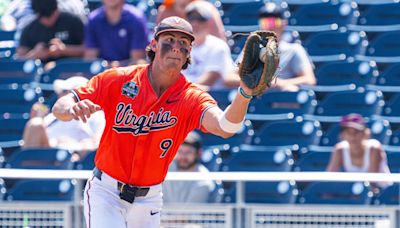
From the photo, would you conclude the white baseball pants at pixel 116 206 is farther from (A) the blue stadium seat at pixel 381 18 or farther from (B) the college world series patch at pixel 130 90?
(A) the blue stadium seat at pixel 381 18

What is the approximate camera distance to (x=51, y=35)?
9.77 metres

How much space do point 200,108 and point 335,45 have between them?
4614 millimetres

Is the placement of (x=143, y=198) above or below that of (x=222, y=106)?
below

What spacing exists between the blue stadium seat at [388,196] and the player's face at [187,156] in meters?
1.36

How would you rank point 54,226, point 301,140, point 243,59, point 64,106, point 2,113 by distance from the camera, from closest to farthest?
point 243,59
point 64,106
point 54,226
point 301,140
point 2,113

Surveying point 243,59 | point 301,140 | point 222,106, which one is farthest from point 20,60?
point 243,59

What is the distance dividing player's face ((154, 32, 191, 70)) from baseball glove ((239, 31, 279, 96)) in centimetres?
60

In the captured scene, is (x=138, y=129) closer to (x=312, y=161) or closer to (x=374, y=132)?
(x=312, y=161)

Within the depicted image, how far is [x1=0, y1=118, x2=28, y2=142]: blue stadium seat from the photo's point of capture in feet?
29.8

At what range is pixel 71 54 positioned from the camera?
982 centimetres

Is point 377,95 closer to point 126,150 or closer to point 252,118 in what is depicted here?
point 252,118

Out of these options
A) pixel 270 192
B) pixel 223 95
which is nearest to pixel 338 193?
pixel 270 192

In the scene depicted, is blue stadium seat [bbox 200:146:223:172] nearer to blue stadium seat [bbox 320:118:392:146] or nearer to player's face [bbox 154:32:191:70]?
blue stadium seat [bbox 320:118:392:146]

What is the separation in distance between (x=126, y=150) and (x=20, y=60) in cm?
466
